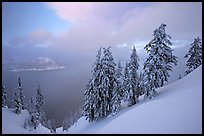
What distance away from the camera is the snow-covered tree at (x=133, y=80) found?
24.7m

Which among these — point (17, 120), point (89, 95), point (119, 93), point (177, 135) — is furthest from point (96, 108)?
point (17, 120)

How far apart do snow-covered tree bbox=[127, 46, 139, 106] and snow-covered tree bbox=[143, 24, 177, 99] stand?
142 inches

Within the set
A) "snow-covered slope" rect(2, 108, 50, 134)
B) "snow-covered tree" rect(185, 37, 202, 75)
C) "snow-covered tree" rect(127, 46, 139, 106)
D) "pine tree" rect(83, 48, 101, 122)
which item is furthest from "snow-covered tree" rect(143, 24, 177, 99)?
"snow-covered slope" rect(2, 108, 50, 134)

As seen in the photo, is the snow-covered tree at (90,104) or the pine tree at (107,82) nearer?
the pine tree at (107,82)

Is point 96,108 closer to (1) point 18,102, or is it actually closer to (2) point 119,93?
(2) point 119,93

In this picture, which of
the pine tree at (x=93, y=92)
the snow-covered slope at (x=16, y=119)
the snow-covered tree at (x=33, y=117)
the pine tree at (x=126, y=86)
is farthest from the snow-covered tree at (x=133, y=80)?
the snow-covered tree at (x=33, y=117)

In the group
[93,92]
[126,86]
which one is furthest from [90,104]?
[126,86]

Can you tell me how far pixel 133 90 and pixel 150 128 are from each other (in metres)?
15.6

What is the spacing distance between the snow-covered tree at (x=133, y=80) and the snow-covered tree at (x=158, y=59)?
3600 millimetres

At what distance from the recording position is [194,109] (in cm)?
996

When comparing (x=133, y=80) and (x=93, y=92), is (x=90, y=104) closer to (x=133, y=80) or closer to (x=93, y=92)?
(x=93, y=92)

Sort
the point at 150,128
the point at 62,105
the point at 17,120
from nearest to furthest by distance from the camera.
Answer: the point at 150,128 → the point at 17,120 → the point at 62,105

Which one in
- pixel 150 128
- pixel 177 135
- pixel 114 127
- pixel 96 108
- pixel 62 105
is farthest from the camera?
pixel 62 105

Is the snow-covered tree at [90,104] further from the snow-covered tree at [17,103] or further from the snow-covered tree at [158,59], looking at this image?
the snow-covered tree at [17,103]
